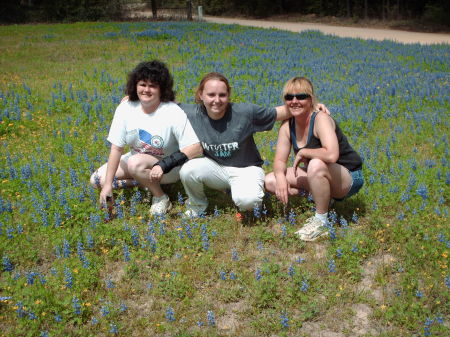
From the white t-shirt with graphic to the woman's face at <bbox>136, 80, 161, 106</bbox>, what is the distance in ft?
0.48

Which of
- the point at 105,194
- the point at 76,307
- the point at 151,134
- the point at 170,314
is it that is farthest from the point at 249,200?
the point at 76,307

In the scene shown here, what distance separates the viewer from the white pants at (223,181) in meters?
4.88

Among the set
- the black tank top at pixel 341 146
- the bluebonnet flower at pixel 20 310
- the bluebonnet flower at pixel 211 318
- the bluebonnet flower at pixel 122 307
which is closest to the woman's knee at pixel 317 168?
the black tank top at pixel 341 146

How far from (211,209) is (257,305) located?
1.81m

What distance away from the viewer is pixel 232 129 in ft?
16.4

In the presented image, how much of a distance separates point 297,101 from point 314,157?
22.7 inches

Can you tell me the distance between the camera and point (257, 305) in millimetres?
3832

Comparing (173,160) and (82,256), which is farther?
(173,160)

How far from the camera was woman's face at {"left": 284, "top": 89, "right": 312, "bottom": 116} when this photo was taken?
4570 mm

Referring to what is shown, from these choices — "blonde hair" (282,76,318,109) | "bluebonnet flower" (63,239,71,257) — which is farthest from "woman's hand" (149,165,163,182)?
"blonde hair" (282,76,318,109)

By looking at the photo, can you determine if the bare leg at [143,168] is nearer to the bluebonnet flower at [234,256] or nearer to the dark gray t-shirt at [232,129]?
the dark gray t-shirt at [232,129]

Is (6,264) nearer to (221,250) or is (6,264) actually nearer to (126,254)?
(126,254)

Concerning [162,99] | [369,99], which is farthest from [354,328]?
[369,99]

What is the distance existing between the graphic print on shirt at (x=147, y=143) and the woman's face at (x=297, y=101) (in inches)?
58.4
